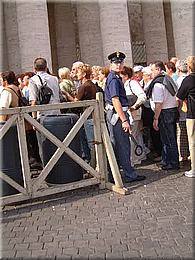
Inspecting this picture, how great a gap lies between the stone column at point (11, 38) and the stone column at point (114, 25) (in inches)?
120

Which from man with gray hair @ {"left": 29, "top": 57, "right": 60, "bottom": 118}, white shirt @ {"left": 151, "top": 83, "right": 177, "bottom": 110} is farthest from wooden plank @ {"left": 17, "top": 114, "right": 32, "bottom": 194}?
white shirt @ {"left": 151, "top": 83, "right": 177, "bottom": 110}

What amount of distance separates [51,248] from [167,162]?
3.89 m

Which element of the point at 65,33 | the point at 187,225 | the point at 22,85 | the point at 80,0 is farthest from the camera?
the point at 65,33

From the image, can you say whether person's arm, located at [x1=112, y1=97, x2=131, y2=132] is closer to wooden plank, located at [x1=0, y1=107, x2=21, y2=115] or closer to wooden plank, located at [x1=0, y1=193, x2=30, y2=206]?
wooden plank, located at [x1=0, y1=107, x2=21, y2=115]

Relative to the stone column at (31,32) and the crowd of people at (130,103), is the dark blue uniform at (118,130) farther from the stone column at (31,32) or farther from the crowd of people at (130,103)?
the stone column at (31,32)

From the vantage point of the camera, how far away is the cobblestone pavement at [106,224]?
431cm

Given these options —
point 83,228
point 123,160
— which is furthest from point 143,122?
point 83,228

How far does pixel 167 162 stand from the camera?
7898 mm

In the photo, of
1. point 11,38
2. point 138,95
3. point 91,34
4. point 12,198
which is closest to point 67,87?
point 138,95

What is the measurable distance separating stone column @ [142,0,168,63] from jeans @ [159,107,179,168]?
12.0 metres

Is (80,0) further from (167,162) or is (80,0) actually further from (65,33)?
(167,162)

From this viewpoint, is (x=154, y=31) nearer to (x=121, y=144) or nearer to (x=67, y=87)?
(x=67, y=87)

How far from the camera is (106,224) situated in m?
5.11

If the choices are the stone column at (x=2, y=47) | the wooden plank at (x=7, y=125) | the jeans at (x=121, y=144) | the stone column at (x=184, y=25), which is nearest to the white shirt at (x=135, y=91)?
the jeans at (x=121, y=144)
